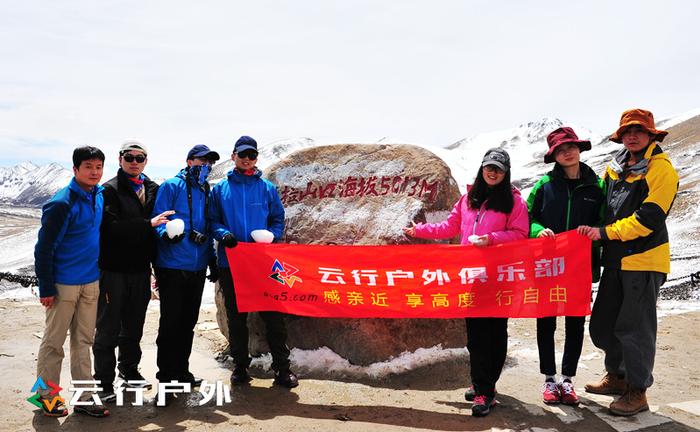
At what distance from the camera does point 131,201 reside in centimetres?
519

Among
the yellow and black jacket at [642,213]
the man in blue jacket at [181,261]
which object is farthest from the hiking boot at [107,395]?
the yellow and black jacket at [642,213]

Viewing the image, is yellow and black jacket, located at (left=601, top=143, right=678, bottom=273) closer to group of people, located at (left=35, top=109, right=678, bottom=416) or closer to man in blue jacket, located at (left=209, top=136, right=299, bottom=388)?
group of people, located at (left=35, top=109, right=678, bottom=416)

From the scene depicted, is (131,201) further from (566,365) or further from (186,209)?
(566,365)

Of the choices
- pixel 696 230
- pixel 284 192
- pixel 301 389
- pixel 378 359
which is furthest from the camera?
pixel 696 230

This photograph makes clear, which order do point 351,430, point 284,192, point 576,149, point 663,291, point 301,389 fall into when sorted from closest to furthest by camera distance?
point 351,430 → point 576,149 → point 301,389 → point 284,192 → point 663,291

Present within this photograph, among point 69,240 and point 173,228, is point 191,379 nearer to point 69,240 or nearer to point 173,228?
point 173,228

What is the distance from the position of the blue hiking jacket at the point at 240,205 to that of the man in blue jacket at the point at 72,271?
125 cm

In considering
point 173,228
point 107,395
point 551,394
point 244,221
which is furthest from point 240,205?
point 551,394

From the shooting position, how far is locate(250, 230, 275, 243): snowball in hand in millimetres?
5551

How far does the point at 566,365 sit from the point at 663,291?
8660 mm

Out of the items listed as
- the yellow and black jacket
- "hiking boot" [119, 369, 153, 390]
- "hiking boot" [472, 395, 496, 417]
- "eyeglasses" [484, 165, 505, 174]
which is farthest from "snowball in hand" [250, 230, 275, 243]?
the yellow and black jacket

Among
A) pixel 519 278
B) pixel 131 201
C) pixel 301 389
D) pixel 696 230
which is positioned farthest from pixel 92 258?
pixel 696 230

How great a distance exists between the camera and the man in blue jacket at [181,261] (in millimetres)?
5168

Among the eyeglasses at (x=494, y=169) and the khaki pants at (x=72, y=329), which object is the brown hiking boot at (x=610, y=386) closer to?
the eyeglasses at (x=494, y=169)
